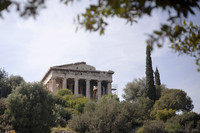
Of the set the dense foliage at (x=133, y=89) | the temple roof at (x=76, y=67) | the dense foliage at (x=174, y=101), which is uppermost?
the temple roof at (x=76, y=67)

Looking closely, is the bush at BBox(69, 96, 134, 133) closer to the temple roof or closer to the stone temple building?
the stone temple building

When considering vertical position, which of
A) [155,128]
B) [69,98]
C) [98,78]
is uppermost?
[98,78]

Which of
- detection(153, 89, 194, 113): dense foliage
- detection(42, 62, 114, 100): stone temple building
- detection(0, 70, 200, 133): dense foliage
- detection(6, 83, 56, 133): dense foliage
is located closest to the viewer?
detection(6, 83, 56, 133): dense foliage

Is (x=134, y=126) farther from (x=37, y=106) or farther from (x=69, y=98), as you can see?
(x=69, y=98)

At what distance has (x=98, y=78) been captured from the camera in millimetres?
50312

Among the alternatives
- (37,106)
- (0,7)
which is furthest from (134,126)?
(0,7)

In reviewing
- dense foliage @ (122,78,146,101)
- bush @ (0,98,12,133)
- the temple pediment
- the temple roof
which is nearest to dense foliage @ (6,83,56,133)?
bush @ (0,98,12,133)

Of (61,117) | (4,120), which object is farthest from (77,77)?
(4,120)

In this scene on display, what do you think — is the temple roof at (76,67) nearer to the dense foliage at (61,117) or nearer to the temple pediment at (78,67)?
the temple pediment at (78,67)

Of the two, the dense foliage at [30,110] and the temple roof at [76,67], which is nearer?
the dense foliage at [30,110]

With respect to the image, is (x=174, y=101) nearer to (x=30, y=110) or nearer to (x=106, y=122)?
(x=106, y=122)

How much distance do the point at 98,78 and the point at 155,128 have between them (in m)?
29.3

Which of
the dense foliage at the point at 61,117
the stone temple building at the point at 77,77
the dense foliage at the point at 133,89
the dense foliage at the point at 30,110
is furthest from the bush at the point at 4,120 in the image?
the dense foliage at the point at 133,89

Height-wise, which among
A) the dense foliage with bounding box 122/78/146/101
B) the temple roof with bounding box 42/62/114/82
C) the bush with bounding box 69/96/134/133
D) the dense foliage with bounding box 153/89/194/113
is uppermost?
the temple roof with bounding box 42/62/114/82
